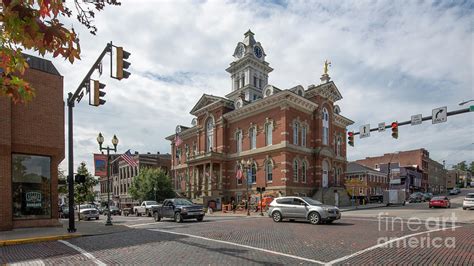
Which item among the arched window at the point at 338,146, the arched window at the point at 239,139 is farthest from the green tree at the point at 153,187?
the arched window at the point at 338,146

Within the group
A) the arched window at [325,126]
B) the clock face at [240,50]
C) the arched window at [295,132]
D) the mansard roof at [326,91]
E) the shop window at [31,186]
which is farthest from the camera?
the clock face at [240,50]

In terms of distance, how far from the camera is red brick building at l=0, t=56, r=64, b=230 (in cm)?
1677

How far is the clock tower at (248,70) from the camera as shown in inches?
2103

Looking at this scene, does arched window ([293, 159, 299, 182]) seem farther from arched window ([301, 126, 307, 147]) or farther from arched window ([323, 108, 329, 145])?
arched window ([323, 108, 329, 145])

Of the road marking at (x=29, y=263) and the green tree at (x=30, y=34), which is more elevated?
the green tree at (x=30, y=34)

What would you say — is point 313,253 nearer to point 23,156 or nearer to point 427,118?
point 427,118

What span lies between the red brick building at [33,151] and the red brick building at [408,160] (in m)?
89.0

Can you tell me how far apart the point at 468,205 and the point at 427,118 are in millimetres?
18907

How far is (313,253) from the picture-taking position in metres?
9.91

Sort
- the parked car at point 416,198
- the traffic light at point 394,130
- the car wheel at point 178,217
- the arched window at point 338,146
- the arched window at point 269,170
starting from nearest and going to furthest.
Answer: the traffic light at point 394,130 < the car wheel at point 178,217 < the arched window at point 269,170 < the arched window at point 338,146 < the parked car at point 416,198

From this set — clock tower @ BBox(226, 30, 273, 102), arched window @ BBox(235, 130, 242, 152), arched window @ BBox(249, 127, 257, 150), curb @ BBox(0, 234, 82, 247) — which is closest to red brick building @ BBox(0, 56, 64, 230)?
curb @ BBox(0, 234, 82, 247)

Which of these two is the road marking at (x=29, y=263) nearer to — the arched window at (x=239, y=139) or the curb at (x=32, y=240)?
the curb at (x=32, y=240)

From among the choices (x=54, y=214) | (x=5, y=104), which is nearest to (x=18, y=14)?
(x=5, y=104)

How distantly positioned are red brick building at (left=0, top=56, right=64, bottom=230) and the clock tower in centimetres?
3495
